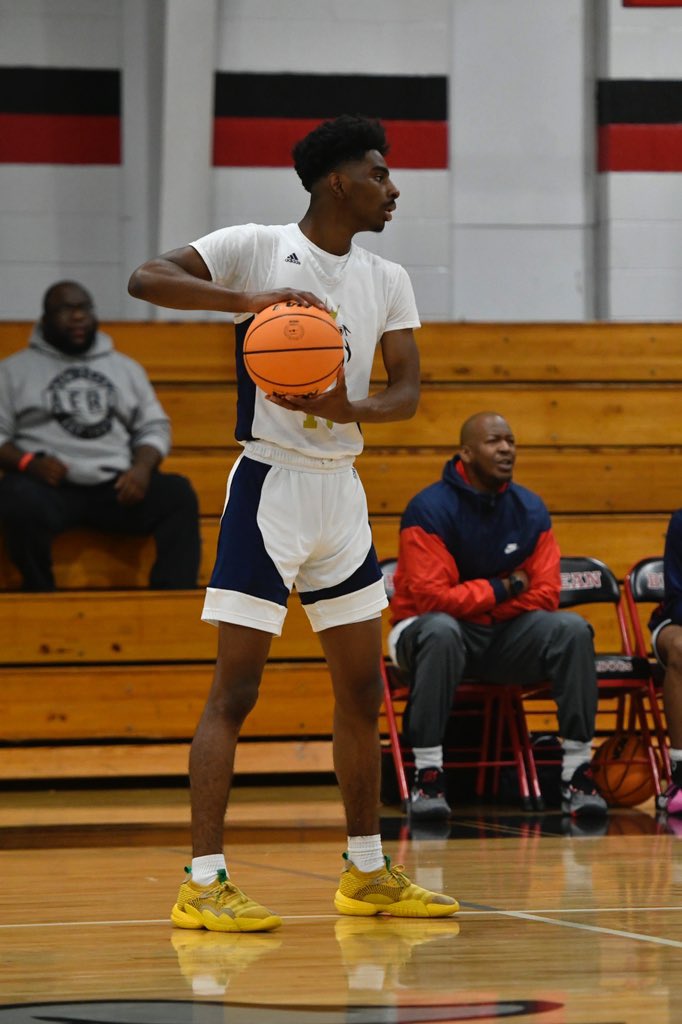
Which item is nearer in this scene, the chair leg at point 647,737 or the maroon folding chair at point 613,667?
the chair leg at point 647,737

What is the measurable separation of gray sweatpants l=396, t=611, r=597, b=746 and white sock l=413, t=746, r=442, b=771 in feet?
0.07

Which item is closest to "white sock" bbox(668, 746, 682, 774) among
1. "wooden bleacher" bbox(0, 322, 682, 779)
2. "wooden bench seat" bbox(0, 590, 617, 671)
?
"wooden bleacher" bbox(0, 322, 682, 779)

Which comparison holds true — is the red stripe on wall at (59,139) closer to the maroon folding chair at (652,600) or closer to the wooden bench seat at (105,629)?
the wooden bench seat at (105,629)

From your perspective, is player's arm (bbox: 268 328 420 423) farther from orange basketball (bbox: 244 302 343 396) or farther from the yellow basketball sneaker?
the yellow basketball sneaker

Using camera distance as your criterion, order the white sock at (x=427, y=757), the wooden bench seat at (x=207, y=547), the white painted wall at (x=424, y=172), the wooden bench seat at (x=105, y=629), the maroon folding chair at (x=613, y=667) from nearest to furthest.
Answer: the white sock at (x=427, y=757)
the maroon folding chair at (x=613, y=667)
the wooden bench seat at (x=105, y=629)
the wooden bench seat at (x=207, y=547)
the white painted wall at (x=424, y=172)

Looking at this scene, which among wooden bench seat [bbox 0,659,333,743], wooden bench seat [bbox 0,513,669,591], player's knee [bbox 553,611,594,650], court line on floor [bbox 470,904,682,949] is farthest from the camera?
wooden bench seat [bbox 0,513,669,591]

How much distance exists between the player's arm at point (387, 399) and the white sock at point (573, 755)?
103 inches

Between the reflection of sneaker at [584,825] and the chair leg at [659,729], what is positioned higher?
the chair leg at [659,729]

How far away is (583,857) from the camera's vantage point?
14.8 ft

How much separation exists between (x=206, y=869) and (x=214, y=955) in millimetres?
334

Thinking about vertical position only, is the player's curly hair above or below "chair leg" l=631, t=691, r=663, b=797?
above

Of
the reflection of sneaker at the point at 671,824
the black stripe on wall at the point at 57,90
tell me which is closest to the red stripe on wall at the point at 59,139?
the black stripe on wall at the point at 57,90

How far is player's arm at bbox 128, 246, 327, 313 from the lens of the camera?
324cm

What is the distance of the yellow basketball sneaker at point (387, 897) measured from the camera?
3408mm
